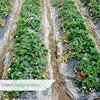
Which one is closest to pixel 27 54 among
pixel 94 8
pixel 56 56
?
pixel 56 56

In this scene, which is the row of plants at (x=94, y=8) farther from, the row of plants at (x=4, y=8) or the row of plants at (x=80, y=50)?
the row of plants at (x=4, y=8)

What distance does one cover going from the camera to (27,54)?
13289 mm

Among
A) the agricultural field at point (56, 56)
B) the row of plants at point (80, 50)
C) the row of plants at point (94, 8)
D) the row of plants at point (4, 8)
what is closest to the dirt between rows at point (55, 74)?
the agricultural field at point (56, 56)

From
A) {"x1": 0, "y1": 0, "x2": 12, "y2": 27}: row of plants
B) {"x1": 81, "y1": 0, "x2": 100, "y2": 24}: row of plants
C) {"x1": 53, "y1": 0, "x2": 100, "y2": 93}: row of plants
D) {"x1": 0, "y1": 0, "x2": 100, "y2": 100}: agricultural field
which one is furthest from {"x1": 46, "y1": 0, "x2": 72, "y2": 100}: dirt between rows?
{"x1": 0, "y1": 0, "x2": 12, "y2": 27}: row of plants

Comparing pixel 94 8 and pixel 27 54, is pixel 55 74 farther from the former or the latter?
pixel 94 8

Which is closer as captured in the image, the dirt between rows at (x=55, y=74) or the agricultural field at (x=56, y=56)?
the agricultural field at (x=56, y=56)

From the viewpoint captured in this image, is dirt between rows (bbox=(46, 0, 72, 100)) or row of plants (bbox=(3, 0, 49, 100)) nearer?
row of plants (bbox=(3, 0, 49, 100))

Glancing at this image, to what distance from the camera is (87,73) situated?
11.9 metres

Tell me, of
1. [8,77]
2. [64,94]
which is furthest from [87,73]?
[8,77]

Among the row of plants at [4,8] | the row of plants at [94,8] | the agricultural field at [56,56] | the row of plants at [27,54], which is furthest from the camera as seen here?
the row of plants at [4,8]

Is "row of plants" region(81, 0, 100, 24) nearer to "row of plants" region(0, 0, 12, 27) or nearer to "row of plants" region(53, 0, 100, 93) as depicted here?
"row of plants" region(53, 0, 100, 93)

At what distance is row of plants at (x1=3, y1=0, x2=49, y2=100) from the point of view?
11.7 m

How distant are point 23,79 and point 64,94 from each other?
87.0 inches

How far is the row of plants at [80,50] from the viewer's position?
11.6 metres
